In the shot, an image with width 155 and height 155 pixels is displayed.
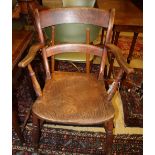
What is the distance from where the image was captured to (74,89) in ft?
5.17

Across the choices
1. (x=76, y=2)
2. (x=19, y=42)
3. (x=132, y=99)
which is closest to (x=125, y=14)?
(x=76, y=2)

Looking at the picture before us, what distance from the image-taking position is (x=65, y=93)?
5.03ft

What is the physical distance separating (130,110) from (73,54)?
730mm

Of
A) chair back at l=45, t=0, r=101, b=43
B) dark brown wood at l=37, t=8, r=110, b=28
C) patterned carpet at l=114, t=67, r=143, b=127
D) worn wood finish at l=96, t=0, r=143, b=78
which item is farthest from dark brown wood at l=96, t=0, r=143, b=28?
patterned carpet at l=114, t=67, r=143, b=127

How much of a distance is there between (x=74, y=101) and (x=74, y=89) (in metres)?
0.13

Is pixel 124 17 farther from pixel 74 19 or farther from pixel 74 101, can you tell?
pixel 74 101

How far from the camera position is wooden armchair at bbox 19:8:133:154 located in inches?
53.3

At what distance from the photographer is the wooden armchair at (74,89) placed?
4.44 ft

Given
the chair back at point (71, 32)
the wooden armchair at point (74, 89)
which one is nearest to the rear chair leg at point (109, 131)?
the wooden armchair at point (74, 89)

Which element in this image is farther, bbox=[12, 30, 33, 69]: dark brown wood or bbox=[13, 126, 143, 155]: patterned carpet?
bbox=[13, 126, 143, 155]: patterned carpet

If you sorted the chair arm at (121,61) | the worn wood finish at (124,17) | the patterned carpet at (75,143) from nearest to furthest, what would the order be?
the chair arm at (121,61) < the patterned carpet at (75,143) < the worn wood finish at (124,17)

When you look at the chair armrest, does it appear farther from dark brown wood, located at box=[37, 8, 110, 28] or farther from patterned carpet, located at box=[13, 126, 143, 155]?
patterned carpet, located at box=[13, 126, 143, 155]

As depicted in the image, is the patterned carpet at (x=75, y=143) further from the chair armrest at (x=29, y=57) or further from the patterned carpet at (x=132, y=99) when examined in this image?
the chair armrest at (x=29, y=57)
